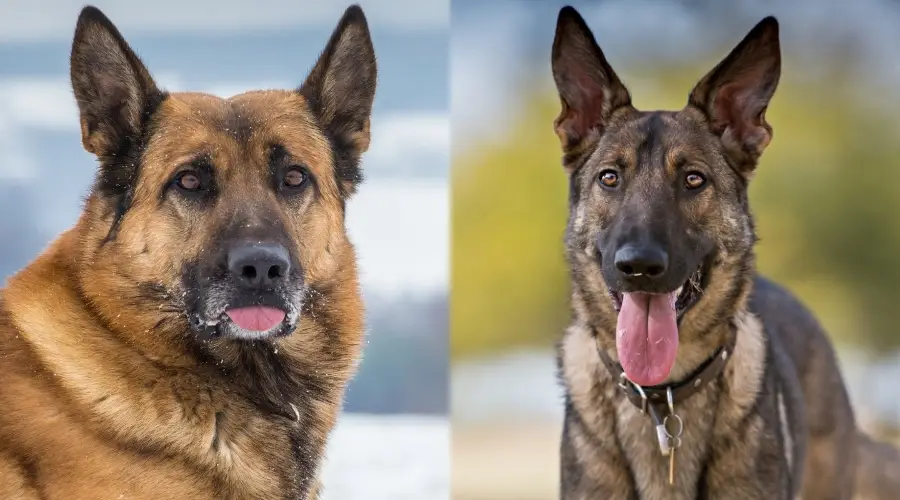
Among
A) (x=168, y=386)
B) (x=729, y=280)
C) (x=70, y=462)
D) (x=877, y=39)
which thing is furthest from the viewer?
(x=877, y=39)

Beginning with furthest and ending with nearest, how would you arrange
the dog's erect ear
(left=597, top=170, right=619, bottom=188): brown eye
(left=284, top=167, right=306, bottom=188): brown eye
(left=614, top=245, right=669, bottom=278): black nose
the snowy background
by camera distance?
the snowy background, the dog's erect ear, (left=597, top=170, right=619, bottom=188): brown eye, (left=284, top=167, right=306, bottom=188): brown eye, (left=614, top=245, right=669, bottom=278): black nose

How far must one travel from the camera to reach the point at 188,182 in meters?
2.43

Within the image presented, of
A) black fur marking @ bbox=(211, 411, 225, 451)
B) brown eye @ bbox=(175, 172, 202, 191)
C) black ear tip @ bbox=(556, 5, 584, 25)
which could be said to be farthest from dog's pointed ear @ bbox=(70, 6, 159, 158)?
black ear tip @ bbox=(556, 5, 584, 25)

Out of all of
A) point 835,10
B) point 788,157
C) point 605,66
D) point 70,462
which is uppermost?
point 835,10

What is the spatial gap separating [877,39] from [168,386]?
288 cm

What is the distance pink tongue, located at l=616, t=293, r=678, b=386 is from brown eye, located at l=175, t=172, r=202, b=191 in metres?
1.17

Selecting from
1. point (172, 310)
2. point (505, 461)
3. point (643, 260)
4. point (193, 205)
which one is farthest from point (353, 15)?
point (505, 461)

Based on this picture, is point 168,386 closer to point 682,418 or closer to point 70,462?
point 70,462

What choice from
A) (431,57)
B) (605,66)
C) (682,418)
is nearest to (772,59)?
(605,66)

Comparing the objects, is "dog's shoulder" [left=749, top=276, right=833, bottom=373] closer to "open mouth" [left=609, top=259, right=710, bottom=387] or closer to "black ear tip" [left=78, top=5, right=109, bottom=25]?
"open mouth" [left=609, top=259, right=710, bottom=387]

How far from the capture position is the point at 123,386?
2.41 meters

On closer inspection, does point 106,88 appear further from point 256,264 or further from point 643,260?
point 643,260

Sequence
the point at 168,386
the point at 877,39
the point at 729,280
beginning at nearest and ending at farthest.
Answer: the point at 168,386 → the point at 729,280 → the point at 877,39

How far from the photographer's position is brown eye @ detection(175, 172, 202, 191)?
2.43 metres
